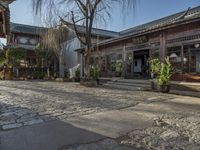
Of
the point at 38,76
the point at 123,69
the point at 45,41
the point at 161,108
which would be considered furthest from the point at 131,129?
the point at 38,76

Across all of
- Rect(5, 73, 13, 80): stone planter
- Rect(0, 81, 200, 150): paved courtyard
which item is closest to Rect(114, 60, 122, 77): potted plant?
Rect(0, 81, 200, 150): paved courtyard

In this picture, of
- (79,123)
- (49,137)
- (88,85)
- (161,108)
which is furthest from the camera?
(88,85)

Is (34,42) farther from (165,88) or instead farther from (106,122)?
(106,122)

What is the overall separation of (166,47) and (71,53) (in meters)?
12.0

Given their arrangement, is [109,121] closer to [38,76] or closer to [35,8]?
[35,8]

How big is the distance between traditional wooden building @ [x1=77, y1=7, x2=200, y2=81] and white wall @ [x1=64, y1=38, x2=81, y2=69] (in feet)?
17.5

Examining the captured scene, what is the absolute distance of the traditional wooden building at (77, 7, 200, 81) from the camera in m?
9.92

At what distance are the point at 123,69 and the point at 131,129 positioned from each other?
1050 centimetres

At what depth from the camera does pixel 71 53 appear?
21.3 meters

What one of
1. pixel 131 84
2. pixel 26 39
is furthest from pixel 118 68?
pixel 26 39

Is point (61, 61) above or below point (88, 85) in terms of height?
above

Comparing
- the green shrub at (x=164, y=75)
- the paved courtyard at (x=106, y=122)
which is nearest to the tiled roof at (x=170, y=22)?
the green shrub at (x=164, y=75)

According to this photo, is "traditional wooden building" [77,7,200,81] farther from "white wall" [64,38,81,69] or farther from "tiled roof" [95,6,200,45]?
"white wall" [64,38,81,69]

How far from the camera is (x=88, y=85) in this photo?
12.4 metres
